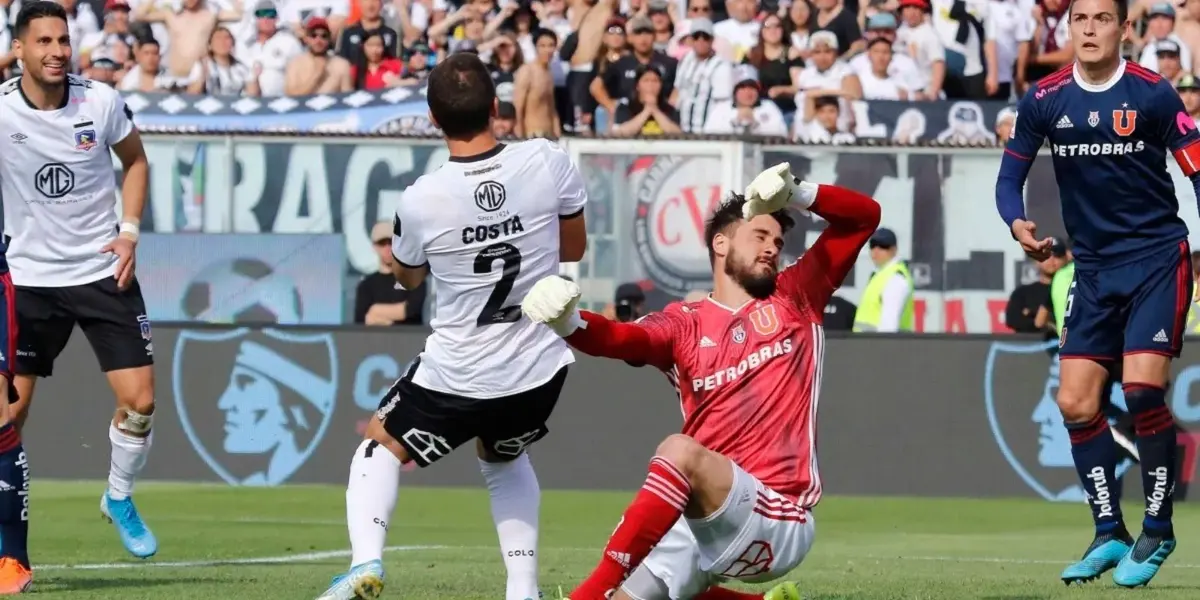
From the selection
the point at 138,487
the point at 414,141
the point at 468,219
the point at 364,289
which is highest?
the point at 468,219

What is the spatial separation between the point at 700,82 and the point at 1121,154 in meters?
10.2

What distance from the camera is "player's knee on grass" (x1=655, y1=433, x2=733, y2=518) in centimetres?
665

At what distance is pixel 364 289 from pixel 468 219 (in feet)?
31.2

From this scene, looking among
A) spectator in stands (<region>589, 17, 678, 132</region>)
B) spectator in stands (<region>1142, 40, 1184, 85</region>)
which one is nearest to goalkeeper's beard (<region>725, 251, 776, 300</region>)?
spectator in stands (<region>589, 17, 678, 132</region>)

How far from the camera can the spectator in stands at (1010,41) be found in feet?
63.1

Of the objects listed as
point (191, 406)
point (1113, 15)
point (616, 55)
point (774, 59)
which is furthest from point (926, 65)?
point (1113, 15)

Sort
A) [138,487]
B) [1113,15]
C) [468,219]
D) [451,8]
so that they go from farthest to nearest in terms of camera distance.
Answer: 1. [451,8]
2. [138,487]
3. [1113,15]
4. [468,219]

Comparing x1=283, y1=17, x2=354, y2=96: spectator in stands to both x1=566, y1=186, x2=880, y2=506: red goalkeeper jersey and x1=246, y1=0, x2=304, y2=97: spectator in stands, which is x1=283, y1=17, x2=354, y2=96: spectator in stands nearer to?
x1=246, y1=0, x2=304, y2=97: spectator in stands

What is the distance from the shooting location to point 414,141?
54.8ft

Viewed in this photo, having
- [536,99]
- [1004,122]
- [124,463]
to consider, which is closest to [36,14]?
[124,463]

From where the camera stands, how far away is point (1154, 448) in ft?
29.9

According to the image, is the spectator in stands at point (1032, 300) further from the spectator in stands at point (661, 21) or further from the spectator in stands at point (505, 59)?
the spectator in stands at point (505, 59)

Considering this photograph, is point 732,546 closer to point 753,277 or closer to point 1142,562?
point 753,277

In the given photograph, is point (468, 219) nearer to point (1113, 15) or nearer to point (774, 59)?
point (1113, 15)
